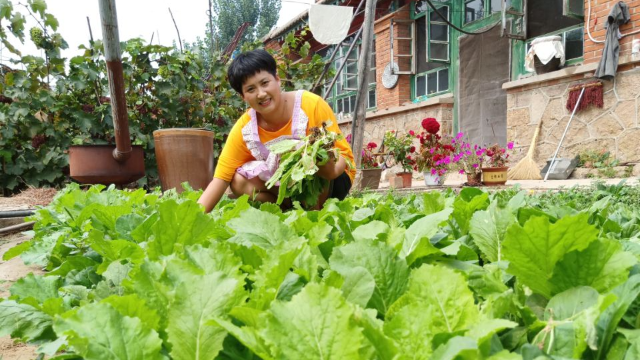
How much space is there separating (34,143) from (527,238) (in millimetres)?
6471

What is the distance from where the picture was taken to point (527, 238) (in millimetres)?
500

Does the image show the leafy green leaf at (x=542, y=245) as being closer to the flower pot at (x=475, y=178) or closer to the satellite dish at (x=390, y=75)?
the flower pot at (x=475, y=178)

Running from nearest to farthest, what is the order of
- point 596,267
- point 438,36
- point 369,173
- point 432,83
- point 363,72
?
point 596,267 < point 363,72 < point 369,173 < point 438,36 < point 432,83

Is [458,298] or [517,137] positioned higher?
[517,137]

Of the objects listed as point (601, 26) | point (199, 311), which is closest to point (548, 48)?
point (601, 26)

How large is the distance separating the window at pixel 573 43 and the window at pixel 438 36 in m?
2.74

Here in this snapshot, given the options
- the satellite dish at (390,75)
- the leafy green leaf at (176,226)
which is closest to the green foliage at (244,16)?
the satellite dish at (390,75)

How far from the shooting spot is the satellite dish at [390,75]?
11.2 m

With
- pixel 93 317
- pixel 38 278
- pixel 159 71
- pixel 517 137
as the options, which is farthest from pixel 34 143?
pixel 517 137

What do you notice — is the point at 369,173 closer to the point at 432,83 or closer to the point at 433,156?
the point at 433,156

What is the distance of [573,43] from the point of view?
7992 mm

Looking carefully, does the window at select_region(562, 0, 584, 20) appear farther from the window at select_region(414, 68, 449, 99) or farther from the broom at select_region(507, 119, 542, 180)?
the window at select_region(414, 68, 449, 99)

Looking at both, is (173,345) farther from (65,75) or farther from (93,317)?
(65,75)

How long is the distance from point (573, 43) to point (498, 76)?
1.83 metres
